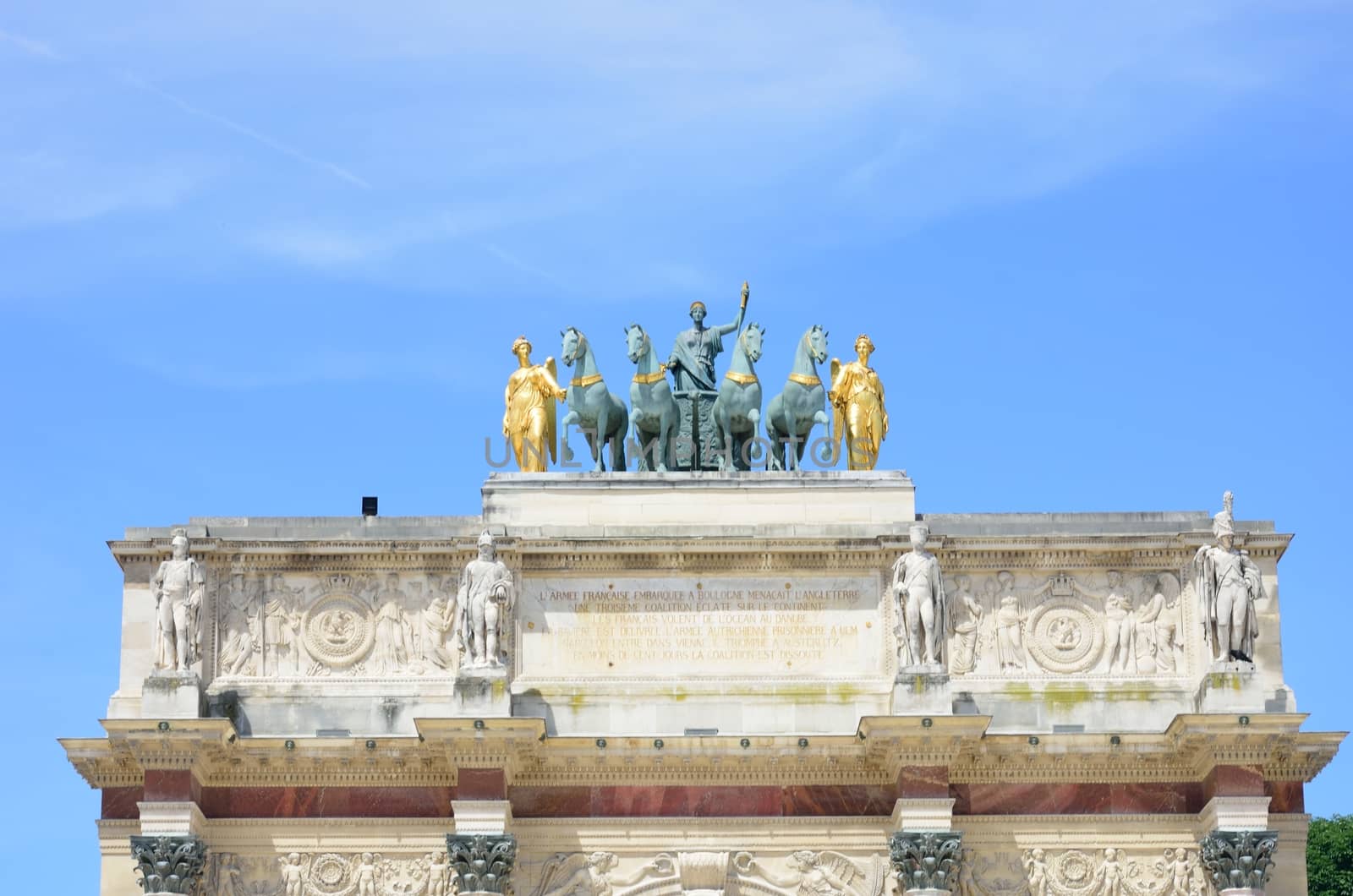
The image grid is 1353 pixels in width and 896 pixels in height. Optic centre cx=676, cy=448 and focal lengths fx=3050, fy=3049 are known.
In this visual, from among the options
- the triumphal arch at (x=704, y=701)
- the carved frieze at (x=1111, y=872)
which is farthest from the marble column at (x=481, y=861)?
the carved frieze at (x=1111, y=872)

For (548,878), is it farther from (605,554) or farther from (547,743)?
(605,554)

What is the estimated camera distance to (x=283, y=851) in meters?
47.7

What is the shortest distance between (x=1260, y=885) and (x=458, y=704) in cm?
1265

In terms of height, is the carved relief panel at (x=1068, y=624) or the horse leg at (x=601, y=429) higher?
the horse leg at (x=601, y=429)

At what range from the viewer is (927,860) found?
153 feet

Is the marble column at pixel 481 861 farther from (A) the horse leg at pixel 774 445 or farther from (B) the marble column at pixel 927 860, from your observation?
(A) the horse leg at pixel 774 445

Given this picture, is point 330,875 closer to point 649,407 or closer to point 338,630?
point 338,630

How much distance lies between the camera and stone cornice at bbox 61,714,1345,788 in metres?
46.7

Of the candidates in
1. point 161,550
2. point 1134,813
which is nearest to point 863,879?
point 1134,813

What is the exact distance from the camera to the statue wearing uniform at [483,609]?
48.0 m

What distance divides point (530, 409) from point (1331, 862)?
25.5 m

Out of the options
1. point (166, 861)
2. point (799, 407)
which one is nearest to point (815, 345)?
point (799, 407)

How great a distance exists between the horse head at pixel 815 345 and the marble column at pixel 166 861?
13128mm

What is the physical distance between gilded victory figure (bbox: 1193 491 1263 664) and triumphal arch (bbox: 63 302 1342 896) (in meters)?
0.06
